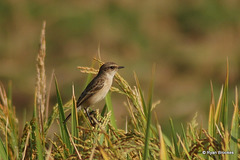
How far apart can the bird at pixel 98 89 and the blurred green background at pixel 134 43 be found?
530 cm

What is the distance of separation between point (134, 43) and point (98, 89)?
8.33 meters

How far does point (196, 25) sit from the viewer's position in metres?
15.0

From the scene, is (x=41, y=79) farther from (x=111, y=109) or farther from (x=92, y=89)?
(x=92, y=89)

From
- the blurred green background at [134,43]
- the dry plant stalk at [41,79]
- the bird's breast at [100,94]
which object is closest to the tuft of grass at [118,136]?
the dry plant stalk at [41,79]

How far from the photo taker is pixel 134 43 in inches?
551

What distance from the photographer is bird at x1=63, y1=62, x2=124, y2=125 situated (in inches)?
Answer: 220

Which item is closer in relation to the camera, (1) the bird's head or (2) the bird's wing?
(2) the bird's wing

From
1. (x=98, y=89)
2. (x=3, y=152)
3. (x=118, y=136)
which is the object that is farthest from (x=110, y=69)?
(x=3, y=152)

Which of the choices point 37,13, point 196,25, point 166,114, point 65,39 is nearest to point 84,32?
point 65,39

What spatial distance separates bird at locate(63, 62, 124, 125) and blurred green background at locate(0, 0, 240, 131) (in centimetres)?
530

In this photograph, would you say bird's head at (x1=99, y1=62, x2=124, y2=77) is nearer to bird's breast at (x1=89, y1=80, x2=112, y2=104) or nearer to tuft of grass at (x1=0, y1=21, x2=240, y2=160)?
bird's breast at (x1=89, y1=80, x2=112, y2=104)

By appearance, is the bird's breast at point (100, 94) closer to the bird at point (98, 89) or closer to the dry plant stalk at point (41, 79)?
the bird at point (98, 89)

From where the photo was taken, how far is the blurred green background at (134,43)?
12.4 m

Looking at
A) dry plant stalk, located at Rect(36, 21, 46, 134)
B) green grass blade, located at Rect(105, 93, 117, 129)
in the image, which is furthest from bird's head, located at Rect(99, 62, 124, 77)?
dry plant stalk, located at Rect(36, 21, 46, 134)
